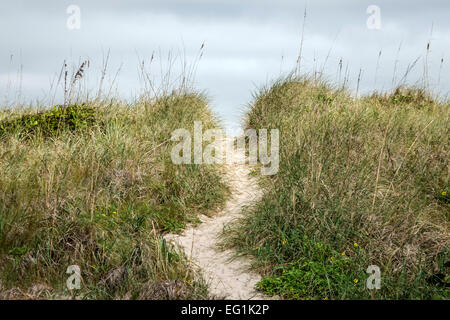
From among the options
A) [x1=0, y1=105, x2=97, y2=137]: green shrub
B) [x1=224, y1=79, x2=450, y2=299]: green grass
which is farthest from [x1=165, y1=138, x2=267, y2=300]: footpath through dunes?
[x1=0, y1=105, x2=97, y2=137]: green shrub

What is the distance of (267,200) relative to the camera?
5434 mm

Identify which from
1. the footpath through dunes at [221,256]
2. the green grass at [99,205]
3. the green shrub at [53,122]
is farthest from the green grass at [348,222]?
the green shrub at [53,122]

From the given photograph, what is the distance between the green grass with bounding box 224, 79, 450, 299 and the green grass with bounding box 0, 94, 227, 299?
3.25 feet

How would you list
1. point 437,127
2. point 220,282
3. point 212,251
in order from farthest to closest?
point 437,127 → point 212,251 → point 220,282

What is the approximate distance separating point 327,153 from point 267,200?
55.7 inches

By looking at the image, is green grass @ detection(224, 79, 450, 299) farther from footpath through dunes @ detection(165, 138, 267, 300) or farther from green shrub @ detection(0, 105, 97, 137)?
green shrub @ detection(0, 105, 97, 137)

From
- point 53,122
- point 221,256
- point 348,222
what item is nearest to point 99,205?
point 221,256

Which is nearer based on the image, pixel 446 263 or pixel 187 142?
pixel 446 263

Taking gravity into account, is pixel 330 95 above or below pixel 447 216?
above

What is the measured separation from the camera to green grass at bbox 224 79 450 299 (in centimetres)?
425

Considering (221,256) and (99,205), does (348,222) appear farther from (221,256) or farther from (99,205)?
(99,205)
